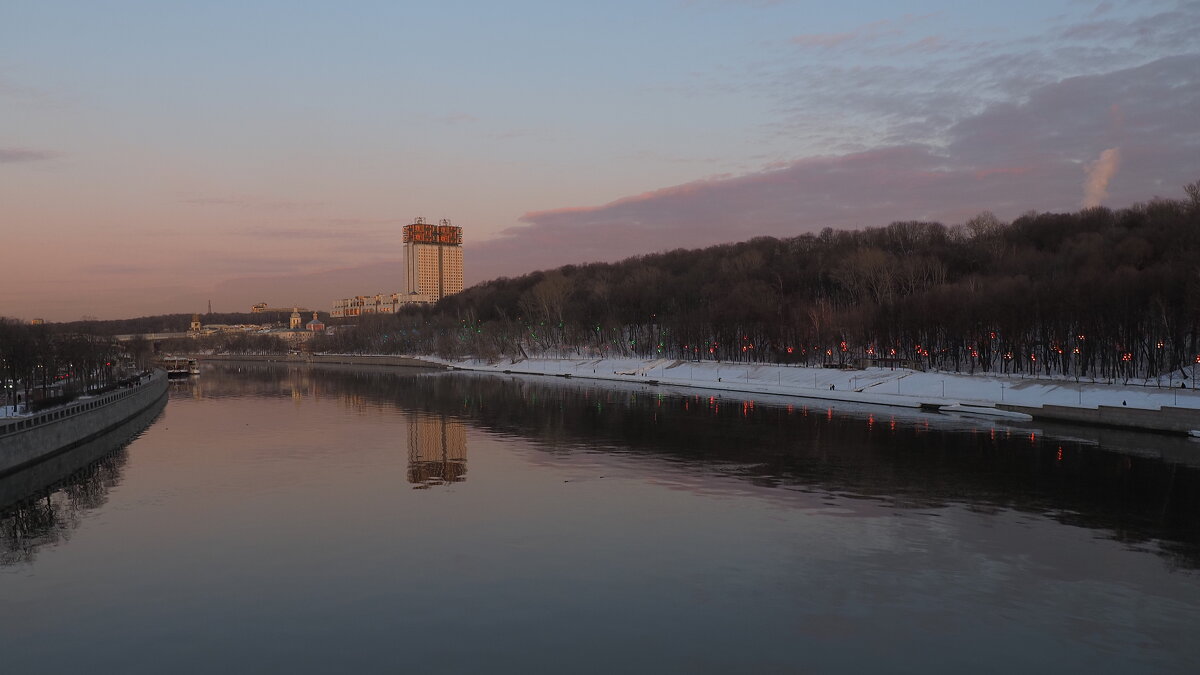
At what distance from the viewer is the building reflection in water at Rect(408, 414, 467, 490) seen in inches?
1289

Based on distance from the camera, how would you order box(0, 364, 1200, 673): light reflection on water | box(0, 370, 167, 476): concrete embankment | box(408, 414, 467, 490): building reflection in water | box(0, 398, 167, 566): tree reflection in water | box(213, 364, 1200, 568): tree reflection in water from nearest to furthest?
box(0, 364, 1200, 673): light reflection on water
box(0, 398, 167, 566): tree reflection in water
box(213, 364, 1200, 568): tree reflection in water
box(408, 414, 467, 490): building reflection in water
box(0, 370, 167, 476): concrete embankment

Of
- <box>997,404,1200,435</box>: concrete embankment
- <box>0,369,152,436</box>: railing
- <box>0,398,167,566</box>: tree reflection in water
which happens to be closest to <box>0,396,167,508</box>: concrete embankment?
<box>0,398,167,566</box>: tree reflection in water

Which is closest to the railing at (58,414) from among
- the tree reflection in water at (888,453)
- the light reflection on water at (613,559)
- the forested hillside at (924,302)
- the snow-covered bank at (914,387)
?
the light reflection on water at (613,559)

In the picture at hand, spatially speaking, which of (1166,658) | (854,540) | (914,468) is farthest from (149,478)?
(1166,658)

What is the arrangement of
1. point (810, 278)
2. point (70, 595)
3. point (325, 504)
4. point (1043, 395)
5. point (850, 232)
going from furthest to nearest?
1. point (850, 232)
2. point (810, 278)
3. point (1043, 395)
4. point (325, 504)
5. point (70, 595)

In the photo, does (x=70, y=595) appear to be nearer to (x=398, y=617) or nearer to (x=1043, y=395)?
(x=398, y=617)

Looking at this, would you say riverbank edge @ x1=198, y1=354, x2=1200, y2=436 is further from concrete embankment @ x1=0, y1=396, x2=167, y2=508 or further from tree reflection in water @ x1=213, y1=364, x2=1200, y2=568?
concrete embankment @ x1=0, y1=396, x2=167, y2=508

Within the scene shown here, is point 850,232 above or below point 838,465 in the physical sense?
above

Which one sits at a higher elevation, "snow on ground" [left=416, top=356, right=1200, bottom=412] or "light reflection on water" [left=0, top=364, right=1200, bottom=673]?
"snow on ground" [left=416, top=356, right=1200, bottom=412]

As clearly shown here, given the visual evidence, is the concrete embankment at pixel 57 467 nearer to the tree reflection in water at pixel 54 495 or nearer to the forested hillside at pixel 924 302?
the tree reflection in water at pixel 54 495

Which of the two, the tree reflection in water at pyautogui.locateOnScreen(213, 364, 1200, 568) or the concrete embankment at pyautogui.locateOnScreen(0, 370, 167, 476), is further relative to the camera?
the concrete embankment at pyautogui.locateOnScreen(0, 370, 167, 476)

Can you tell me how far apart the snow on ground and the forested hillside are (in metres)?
8.95

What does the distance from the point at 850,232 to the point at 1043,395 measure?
121m

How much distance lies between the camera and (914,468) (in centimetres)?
3462
